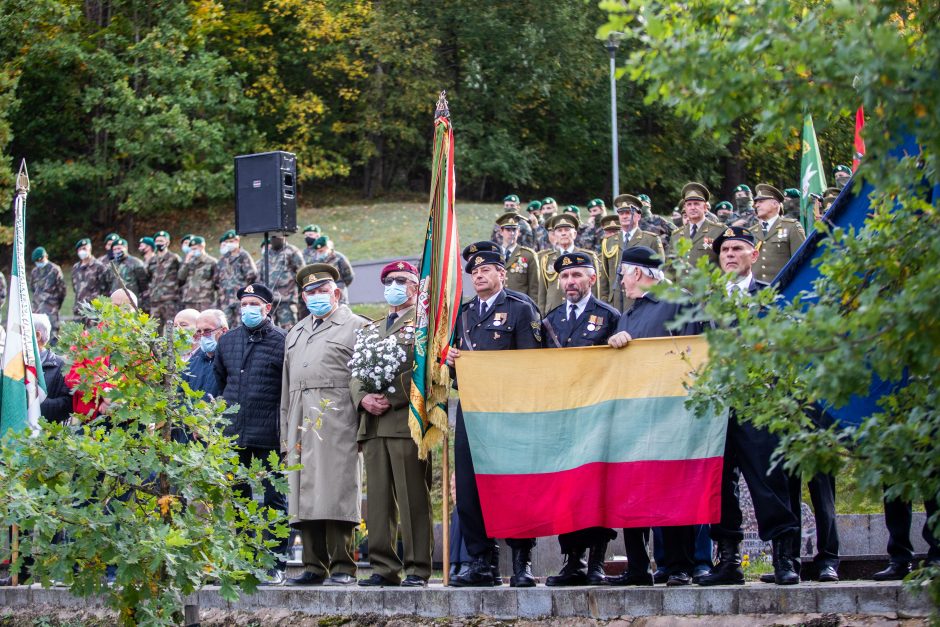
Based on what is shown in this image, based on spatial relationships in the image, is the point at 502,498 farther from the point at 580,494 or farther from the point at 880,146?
the point at 880,146

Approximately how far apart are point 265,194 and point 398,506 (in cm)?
475

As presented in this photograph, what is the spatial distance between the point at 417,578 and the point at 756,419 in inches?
146

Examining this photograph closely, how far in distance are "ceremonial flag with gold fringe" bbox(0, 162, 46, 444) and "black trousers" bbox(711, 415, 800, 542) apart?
5404 millimetres

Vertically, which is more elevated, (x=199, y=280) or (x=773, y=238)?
(x=773, y=238)

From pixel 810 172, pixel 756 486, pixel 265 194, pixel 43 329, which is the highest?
pixel 810 172

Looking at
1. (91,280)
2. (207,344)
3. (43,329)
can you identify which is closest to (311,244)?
(91,280)

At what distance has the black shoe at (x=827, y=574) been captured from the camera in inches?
300

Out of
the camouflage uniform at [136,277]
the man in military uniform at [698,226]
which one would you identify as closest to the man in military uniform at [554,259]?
the man in military uniform at [698,226]

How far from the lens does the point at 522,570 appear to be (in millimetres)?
8094

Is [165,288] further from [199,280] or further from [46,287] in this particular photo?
[46,287]

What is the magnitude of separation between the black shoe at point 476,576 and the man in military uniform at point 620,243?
5936mm

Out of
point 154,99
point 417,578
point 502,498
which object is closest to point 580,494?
point 502,498

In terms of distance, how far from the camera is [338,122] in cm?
3672

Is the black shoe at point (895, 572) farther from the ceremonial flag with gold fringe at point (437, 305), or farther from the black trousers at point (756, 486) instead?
the ceremonial flag with gold fringe at point (437, 305)
